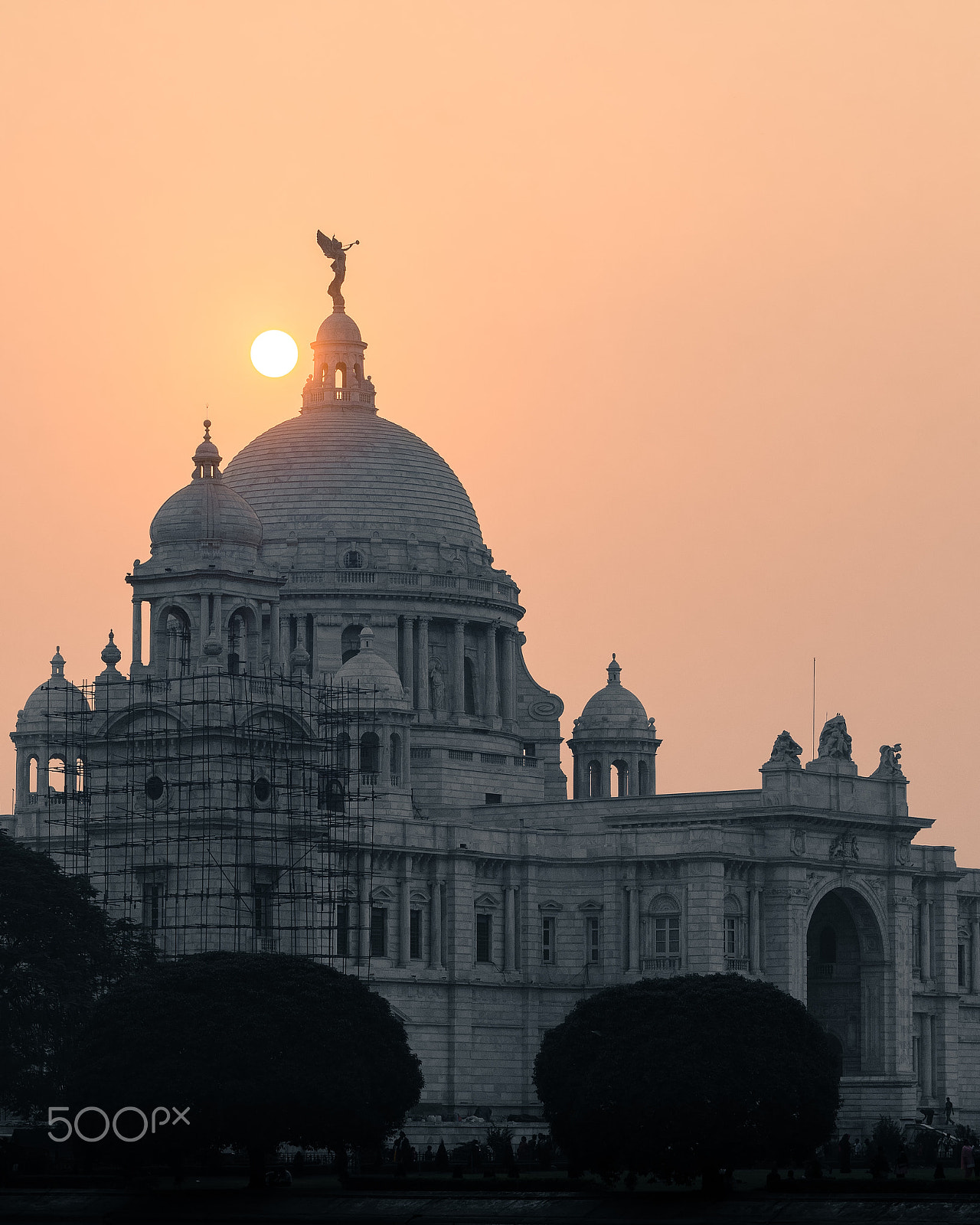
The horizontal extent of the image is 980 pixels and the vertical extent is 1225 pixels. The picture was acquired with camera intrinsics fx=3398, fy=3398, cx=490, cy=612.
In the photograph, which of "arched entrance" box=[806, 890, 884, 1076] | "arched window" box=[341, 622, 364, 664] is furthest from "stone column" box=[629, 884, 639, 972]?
"arched window" box=[341, 622, 364, 664]

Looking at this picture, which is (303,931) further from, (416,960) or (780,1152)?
(780,1152)

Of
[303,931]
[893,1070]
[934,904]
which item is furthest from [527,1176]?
[934,904]

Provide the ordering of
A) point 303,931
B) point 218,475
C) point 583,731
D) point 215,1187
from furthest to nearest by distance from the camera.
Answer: point 583,731 → point 218,475 → point 303,931 → point 215,1187

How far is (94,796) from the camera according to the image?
132m

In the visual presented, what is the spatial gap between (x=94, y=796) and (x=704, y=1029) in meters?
34.2

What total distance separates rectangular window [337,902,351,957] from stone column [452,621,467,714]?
2355 cm

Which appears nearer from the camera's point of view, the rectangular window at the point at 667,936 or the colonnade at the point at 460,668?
the rectangular window at the point at 667,936

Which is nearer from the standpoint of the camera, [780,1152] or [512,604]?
[780,1152]

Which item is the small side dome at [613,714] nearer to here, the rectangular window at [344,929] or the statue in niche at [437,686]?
the statue in niche at [437,686]

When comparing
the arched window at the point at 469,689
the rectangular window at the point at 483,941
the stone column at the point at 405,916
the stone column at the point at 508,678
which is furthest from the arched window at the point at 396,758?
the stone column at the point at 508,678

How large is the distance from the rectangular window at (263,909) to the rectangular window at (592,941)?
59.2 feet

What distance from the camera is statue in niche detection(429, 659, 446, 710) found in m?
154

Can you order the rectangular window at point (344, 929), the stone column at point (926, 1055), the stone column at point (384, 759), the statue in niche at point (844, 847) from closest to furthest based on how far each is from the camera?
the rectangular window at point (344, 929), the stone column at point (384, 759), the statue in niche at point (844, 847), the stone column at point (926, 1055)

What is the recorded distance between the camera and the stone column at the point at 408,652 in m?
153
